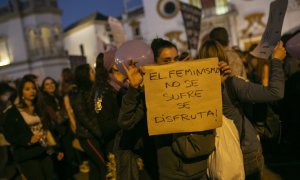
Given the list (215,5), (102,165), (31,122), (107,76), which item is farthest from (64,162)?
(215,5)

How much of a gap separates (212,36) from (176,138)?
75.6 inches

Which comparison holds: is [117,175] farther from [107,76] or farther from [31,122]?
[31,122]

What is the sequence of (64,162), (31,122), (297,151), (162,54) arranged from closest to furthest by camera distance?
(162,54) → (31,122) → (297,151) → (64,162)

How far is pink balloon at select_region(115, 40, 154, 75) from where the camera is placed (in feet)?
9.32

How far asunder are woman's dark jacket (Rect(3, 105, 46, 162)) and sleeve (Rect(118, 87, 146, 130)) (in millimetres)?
2075

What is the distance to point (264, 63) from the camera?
15.4 ft

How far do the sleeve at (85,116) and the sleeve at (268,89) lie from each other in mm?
1650

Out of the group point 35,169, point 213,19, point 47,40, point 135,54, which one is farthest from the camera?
point 47,40

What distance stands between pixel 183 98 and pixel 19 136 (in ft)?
8.27

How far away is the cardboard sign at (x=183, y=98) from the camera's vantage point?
2.53m

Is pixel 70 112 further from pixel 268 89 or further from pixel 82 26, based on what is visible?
pixel 82 26

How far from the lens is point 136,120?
2742 millimetres

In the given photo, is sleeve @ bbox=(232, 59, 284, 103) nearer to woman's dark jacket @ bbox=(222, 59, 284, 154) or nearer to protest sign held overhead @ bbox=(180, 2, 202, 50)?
woman's dark jacket @ bbox=(222, 59, 284, 154)

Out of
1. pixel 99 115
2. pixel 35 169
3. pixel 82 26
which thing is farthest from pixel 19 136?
pixel 82 26
